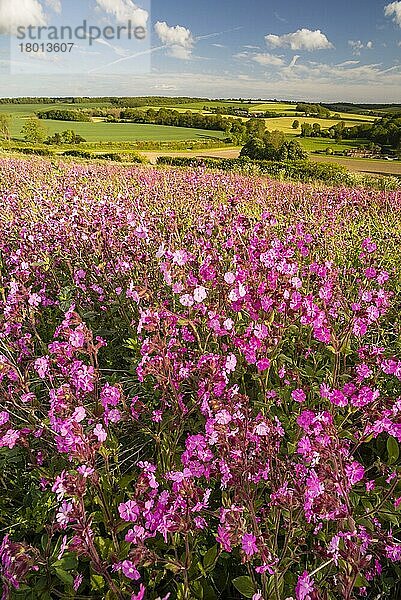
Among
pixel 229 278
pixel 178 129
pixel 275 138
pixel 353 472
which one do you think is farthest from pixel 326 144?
pixel 353 472

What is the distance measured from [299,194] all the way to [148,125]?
4500 centimetres

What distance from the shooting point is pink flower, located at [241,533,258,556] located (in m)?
1.36

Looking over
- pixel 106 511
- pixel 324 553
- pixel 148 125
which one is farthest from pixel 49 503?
pixel 148 125

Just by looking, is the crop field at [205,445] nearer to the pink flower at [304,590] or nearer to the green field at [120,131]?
the pink flower at [304,590]

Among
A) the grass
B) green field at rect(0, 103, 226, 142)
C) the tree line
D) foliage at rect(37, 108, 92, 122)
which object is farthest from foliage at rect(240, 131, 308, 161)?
foliage at rect(37, 108, 92, 122)

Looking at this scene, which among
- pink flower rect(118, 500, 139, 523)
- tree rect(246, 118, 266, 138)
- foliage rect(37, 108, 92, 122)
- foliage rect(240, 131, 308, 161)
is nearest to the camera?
pink flower rect(118, 500, 139, 523)

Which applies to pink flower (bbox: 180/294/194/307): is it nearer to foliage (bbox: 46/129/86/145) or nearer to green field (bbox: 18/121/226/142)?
green field (bbox: 18/121/226/142)

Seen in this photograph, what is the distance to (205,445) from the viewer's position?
5.49 ft

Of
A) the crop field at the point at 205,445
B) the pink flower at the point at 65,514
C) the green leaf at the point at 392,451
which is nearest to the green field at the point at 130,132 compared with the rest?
the crop field at the point at 205,445

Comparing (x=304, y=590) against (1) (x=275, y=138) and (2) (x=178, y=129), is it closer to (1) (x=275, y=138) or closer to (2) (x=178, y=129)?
(1) (x=275, y=138)

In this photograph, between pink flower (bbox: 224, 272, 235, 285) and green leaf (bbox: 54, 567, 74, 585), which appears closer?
green leaf (bbox: 54, 567, 74, 585)

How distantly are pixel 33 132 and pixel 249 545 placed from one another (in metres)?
53.8

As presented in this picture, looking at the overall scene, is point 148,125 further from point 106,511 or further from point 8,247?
point 106,511

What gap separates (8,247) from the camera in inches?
199
